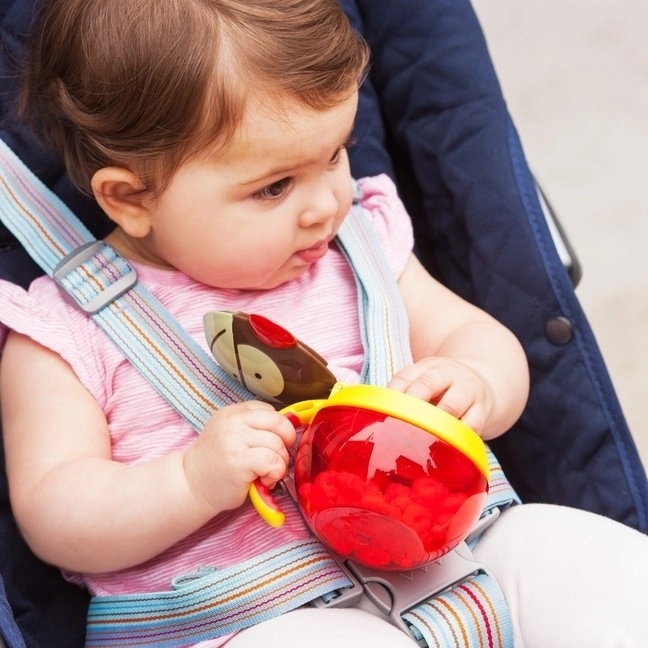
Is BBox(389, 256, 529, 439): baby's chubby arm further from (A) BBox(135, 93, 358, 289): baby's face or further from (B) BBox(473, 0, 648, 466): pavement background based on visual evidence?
(B) BBox(473, 0, 648, 466): pavement background

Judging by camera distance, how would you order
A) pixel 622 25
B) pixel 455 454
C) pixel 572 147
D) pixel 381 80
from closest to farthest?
pixel 455 454 < pixel 381 80 < pixel 572 147 < pixel 622 25

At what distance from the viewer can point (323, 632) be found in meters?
0.87

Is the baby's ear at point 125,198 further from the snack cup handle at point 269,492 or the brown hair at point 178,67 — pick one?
the snack cup handle at point 269,492

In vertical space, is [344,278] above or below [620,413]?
above

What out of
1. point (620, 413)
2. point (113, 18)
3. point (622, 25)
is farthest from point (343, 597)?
point (622, 25)

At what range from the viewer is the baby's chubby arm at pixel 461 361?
92cm

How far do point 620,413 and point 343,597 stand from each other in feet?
1.17

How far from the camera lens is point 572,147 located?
7.21ft

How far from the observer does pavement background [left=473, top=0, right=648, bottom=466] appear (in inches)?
74.6

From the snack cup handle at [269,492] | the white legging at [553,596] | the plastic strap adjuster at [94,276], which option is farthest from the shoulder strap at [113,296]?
the white legging at [553,596]

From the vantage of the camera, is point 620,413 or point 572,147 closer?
point 620,413

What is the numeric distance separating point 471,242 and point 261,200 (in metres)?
0.31

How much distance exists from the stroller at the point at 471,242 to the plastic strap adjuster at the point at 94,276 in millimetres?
113

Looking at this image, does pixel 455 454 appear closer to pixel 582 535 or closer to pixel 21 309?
pixel 582 535
